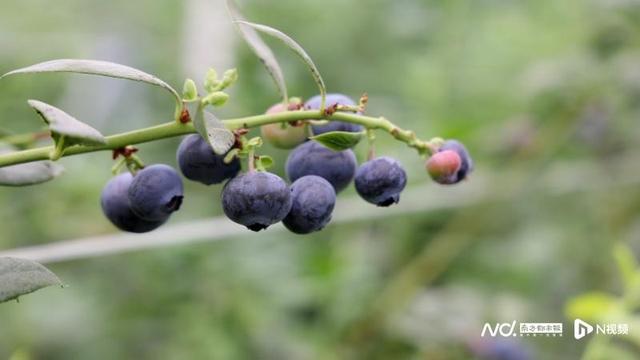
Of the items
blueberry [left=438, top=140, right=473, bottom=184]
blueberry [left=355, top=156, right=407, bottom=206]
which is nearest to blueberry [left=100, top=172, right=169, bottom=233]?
blueberry [left=355, top=156, right=407, bottom=206]

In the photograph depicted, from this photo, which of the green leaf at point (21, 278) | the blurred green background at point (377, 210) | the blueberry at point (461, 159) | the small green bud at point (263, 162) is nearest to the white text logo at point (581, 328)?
the blurred green background at point (377, 210)

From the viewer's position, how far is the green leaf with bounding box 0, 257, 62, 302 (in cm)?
80

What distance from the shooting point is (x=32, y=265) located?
820 mm

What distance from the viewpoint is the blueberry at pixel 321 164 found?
40.4 inches

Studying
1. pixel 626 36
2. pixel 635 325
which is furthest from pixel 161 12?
pixel 635 325

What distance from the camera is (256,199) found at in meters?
0.90

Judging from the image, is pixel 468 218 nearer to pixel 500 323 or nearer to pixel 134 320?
pixel 500 323

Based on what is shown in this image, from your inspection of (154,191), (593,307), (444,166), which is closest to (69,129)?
(154,191)

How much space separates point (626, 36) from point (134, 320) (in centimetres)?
158

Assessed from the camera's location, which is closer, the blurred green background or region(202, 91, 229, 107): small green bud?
region(202, 91, 229, 107): small green bud

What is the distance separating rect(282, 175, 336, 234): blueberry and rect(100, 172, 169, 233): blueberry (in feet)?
0.53

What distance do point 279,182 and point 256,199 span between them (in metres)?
0.03

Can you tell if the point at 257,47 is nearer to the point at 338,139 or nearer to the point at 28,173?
the point at 338,139

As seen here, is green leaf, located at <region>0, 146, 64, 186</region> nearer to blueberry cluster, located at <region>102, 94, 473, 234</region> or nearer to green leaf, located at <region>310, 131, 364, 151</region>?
blueberry cluster, located at <region>102, 94, 473, 234</region>
